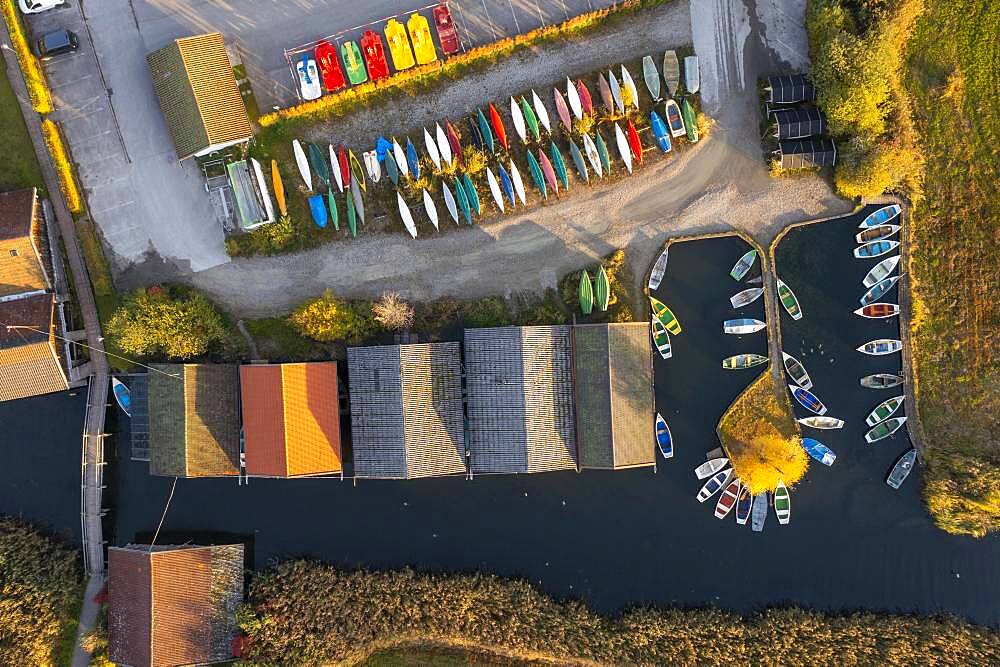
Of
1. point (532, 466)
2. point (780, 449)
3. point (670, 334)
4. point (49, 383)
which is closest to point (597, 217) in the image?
point (670, 334)

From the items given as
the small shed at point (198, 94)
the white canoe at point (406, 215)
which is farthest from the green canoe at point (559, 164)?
the small shed at point (198, 94)

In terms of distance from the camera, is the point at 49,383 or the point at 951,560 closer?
the point at 49,383

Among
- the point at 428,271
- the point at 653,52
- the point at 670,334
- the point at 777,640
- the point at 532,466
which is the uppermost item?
the point at 653,52

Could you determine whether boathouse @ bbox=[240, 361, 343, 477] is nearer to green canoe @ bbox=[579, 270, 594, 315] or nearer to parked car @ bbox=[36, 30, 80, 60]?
green canoe @ bbox=[579, 270, 594, 315]

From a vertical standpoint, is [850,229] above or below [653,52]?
below

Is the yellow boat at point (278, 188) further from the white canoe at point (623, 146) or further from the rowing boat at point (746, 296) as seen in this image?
the rowing boat at point (746, 296)

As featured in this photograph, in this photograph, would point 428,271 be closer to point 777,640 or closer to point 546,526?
point 546,526

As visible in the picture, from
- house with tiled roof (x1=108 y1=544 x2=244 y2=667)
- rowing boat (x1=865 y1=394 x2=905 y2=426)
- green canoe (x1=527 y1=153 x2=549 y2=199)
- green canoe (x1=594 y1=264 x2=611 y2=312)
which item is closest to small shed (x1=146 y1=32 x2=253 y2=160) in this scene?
green canoe (x1=527 y1=153 x2=549 y2=199)

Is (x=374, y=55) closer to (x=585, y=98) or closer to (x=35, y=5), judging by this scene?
(x=585, y=98)
